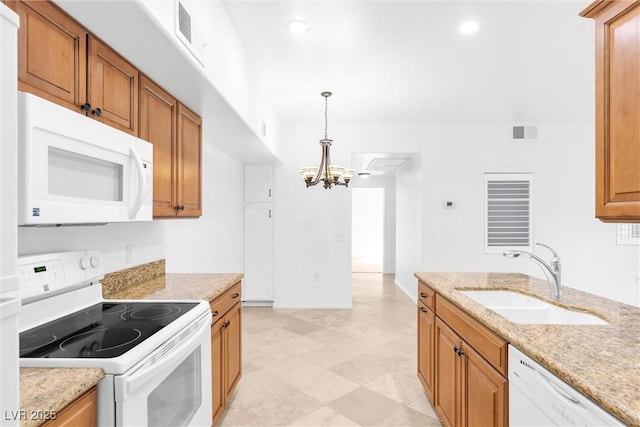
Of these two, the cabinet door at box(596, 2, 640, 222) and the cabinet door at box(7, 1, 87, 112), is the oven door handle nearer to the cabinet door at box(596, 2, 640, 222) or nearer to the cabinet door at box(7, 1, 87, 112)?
the cabinet door at box(7, 1, 87, 112)

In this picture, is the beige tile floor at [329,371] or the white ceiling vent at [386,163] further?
the white ceiling vent at [386,163]

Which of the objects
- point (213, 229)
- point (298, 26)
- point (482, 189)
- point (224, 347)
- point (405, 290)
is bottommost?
point (405, 290)

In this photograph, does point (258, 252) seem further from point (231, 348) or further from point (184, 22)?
point (184, 22)

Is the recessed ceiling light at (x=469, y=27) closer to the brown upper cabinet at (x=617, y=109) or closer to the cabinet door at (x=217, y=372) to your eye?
the brown upper cabinet at (x=617, y=109)

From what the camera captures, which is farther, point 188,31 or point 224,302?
point 224,302

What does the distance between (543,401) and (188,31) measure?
2.17m

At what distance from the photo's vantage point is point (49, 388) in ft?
2.97

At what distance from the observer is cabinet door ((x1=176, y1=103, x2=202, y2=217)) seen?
7.64 feet

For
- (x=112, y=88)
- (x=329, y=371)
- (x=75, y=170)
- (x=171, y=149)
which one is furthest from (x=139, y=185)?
(x=329, y=371)

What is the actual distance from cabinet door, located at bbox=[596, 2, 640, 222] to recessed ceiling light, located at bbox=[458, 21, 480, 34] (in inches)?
46.6

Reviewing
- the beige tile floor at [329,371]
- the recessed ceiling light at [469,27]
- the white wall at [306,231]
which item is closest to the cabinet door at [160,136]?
the beige tile floor at [329,371]

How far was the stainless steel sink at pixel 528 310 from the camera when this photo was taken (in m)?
1.67

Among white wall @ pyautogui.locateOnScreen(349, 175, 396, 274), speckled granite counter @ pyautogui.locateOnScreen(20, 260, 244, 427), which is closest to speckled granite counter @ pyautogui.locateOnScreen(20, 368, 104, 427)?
speckled granite counter @ pyautogui.locateOnScreen(20, 260, 244, 427)

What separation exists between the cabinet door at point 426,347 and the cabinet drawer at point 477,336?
0.88 ft
